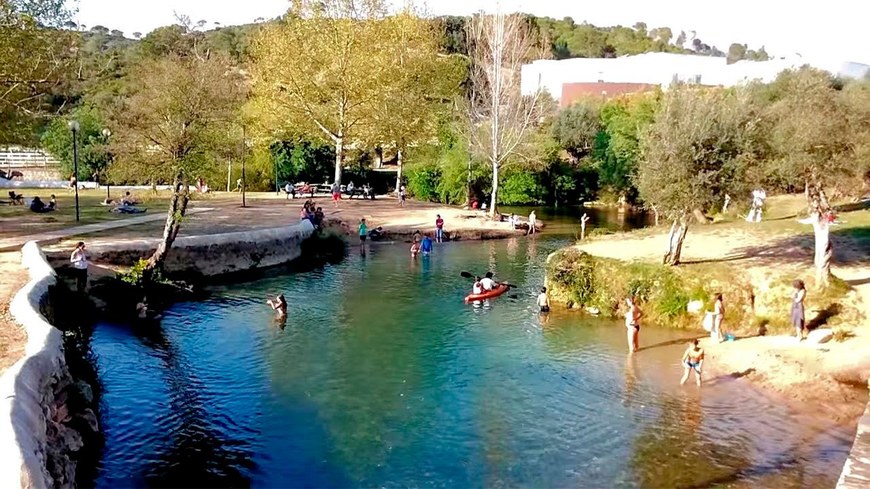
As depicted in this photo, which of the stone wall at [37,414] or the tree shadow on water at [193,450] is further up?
the stone wall at [37,414]

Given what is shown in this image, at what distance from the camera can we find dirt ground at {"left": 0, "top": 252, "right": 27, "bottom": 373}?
1495 cm

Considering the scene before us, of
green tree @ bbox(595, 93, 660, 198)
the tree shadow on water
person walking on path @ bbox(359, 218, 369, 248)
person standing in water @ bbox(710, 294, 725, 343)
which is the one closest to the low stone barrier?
the tree shadow on water

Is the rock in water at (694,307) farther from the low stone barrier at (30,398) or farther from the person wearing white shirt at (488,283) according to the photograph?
the low stone barrier at (30,398)

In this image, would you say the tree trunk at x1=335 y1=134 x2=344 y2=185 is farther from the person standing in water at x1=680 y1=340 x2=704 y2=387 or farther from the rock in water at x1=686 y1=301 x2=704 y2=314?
the person standing in water at x1=680 y1=340 x2=704 y2=387

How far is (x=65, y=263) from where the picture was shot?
86.2ft

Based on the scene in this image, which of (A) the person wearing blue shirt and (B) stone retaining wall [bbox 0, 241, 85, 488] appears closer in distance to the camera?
(B) stone retaining wall [bbox 0, 241, 85, 488]

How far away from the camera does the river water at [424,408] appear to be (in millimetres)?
14859

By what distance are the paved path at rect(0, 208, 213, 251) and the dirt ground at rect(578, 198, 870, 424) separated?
22.3 metres

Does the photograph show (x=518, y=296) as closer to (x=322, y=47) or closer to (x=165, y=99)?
(x=165, y=99)

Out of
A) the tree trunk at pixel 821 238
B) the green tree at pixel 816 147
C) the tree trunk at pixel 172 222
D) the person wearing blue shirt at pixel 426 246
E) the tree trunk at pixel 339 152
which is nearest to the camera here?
the tree trunk at pixel 821 238

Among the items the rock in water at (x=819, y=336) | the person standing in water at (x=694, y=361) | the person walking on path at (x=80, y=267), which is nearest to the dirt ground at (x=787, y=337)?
the rock in water at (x=819, y=336)

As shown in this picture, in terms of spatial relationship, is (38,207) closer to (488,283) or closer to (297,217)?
(297,217)

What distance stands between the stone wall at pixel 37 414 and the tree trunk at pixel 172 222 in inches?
370

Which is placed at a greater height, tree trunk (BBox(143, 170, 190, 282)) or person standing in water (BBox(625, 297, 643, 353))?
tree trunk (BBox(143, 170, 190, 282))
